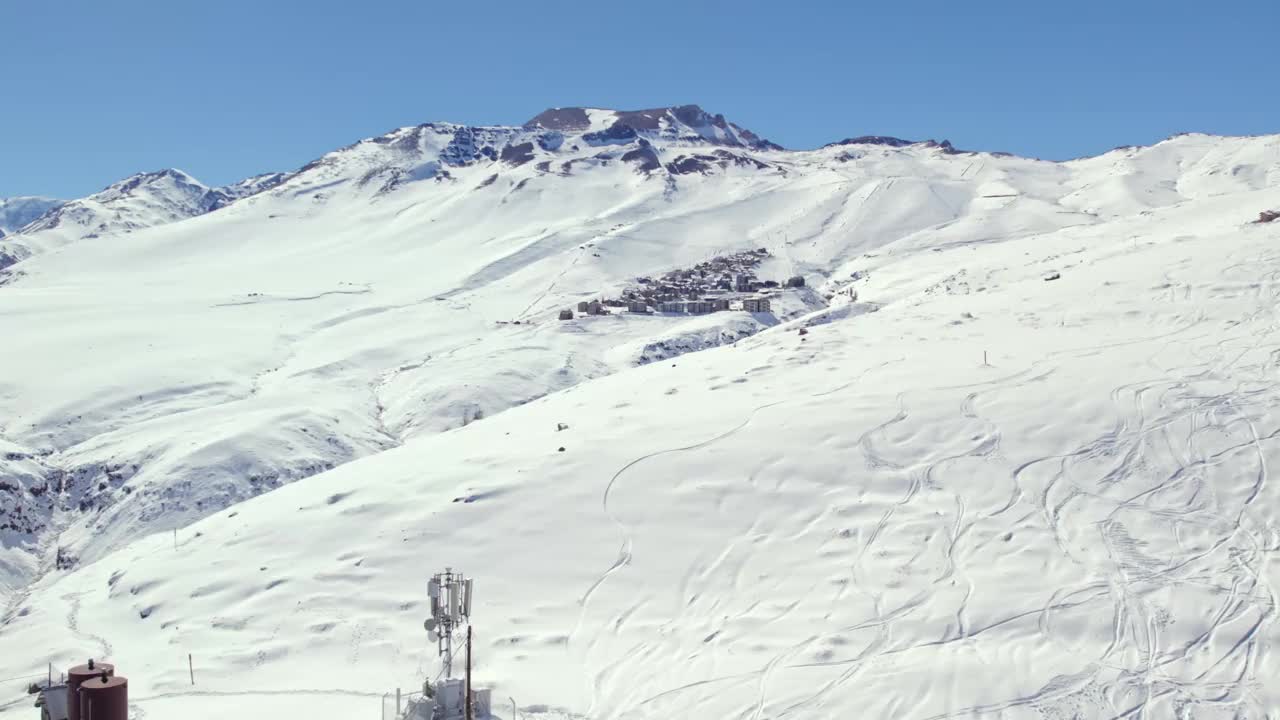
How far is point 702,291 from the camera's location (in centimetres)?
10388

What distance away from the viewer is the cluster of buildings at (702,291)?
299 feet

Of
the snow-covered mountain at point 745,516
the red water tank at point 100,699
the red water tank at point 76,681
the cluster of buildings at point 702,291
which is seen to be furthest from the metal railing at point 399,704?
the cluster of buildings at point 702,291

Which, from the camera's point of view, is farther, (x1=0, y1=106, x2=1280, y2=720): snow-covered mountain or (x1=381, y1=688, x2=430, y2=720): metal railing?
(x1=0, y1=106, x2=1280, y2=720): snow-covered mountain

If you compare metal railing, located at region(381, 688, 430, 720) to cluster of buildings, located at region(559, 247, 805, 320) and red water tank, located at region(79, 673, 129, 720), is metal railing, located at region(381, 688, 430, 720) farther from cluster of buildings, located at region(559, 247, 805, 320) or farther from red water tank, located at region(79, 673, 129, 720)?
cluster of buildings, located at region(559, 247, 805, 320)

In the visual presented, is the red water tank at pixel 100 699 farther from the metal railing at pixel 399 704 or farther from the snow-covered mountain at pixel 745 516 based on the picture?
the snow-covered mountain at pixel 745 516

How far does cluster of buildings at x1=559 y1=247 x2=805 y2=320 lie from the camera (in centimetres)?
9125

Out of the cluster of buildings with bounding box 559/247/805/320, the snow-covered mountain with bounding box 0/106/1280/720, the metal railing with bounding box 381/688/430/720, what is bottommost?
the metal railing with bounding box 381/688/430/720

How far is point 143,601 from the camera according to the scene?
31156mm

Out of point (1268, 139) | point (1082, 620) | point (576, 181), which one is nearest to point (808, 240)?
point (576, 181)

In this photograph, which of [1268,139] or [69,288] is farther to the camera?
[1268,139]

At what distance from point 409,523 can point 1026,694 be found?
18166 mm

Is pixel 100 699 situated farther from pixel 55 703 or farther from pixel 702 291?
pixel 702 291

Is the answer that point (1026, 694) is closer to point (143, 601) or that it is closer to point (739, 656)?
point (739, 656)

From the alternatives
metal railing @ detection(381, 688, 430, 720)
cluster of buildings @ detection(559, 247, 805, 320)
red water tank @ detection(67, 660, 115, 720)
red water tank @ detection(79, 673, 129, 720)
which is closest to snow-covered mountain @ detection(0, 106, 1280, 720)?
metal railing @ detection(381, 688, 430, 720)
